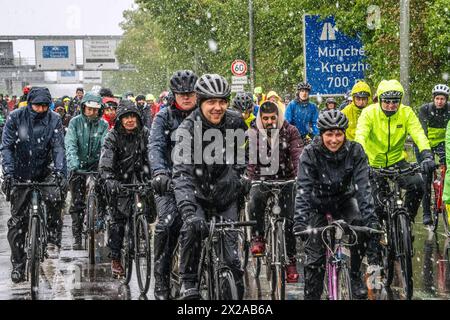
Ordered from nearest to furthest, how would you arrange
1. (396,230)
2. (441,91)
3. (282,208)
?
(396,230) → (282,208) → (441,91)

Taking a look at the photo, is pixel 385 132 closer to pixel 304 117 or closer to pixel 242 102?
pixel 242 102

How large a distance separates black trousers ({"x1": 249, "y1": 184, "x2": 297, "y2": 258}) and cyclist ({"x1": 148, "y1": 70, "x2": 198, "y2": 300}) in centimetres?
164

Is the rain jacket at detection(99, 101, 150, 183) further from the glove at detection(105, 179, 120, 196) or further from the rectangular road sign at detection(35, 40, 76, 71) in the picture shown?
the rectangular road sign at detection(35, 40, 76, 71)

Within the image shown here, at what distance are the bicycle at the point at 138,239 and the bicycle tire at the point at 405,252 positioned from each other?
7.75 ft

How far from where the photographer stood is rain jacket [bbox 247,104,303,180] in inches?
410

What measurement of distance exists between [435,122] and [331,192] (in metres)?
6.98

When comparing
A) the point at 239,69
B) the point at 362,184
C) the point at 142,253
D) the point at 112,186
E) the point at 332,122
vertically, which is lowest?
the point at 142,253

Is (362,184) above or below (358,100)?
below

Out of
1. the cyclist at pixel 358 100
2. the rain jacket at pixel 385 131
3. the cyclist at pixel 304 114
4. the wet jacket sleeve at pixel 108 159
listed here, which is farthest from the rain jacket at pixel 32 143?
the cyclist at pixel 304 114

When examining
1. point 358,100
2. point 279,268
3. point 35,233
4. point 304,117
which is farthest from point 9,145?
point 304,117

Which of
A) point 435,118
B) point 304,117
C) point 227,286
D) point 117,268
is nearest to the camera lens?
point 227,286

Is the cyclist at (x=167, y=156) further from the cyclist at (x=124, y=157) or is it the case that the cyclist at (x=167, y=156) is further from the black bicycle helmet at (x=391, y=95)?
the black bicycle helmet at (x=391, y=95)

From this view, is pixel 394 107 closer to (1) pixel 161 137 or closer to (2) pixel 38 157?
(1) pixel 161 137

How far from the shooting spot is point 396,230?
9484 mm
